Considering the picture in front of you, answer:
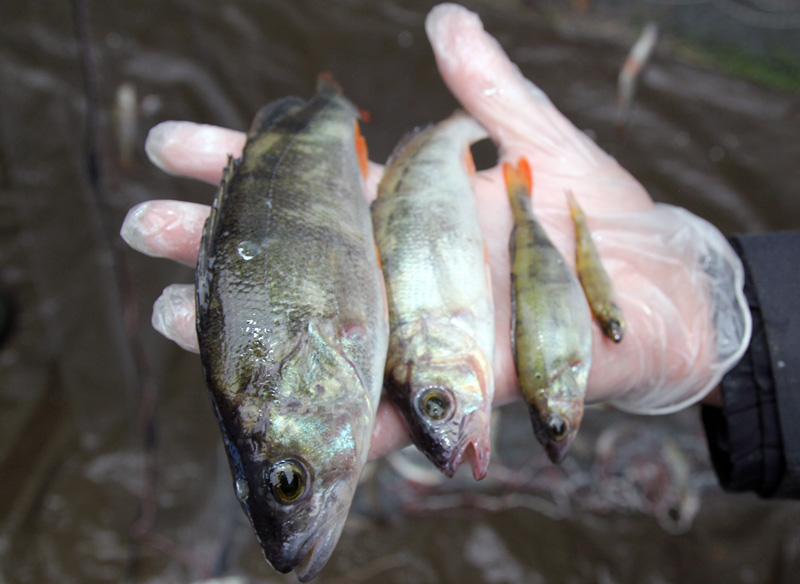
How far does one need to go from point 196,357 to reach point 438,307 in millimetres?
3459

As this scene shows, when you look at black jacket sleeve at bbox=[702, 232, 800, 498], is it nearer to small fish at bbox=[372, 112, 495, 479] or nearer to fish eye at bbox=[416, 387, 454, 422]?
small fish at bbox=[372, 112, 495, 479]

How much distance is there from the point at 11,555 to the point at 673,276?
17.0 ft

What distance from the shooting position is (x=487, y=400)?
1.79 m

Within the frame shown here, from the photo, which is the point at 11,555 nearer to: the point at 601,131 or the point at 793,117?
the point at 601,131

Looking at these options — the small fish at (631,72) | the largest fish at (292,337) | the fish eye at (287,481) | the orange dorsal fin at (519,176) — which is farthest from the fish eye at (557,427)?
the small fish at (631,72)

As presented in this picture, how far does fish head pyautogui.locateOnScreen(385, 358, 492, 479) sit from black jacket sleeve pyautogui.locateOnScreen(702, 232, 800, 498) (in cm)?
132

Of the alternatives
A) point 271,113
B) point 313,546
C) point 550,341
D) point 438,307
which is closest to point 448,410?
point 438,307

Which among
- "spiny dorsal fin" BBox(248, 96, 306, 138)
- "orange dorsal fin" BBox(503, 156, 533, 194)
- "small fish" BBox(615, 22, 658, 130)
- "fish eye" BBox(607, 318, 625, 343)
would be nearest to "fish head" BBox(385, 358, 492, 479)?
"fish eye" BBox(607, 318, 625, 343)

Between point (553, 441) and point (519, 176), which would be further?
point (519, 176)

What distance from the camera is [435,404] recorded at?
1.73 m

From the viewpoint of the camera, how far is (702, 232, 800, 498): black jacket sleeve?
7.11ft

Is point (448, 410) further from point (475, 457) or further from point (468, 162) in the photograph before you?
point (468, 162)

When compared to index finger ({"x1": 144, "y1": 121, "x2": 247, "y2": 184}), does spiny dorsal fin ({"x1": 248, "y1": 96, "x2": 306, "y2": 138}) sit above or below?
above

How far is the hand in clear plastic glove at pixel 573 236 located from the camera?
7.25 feet
